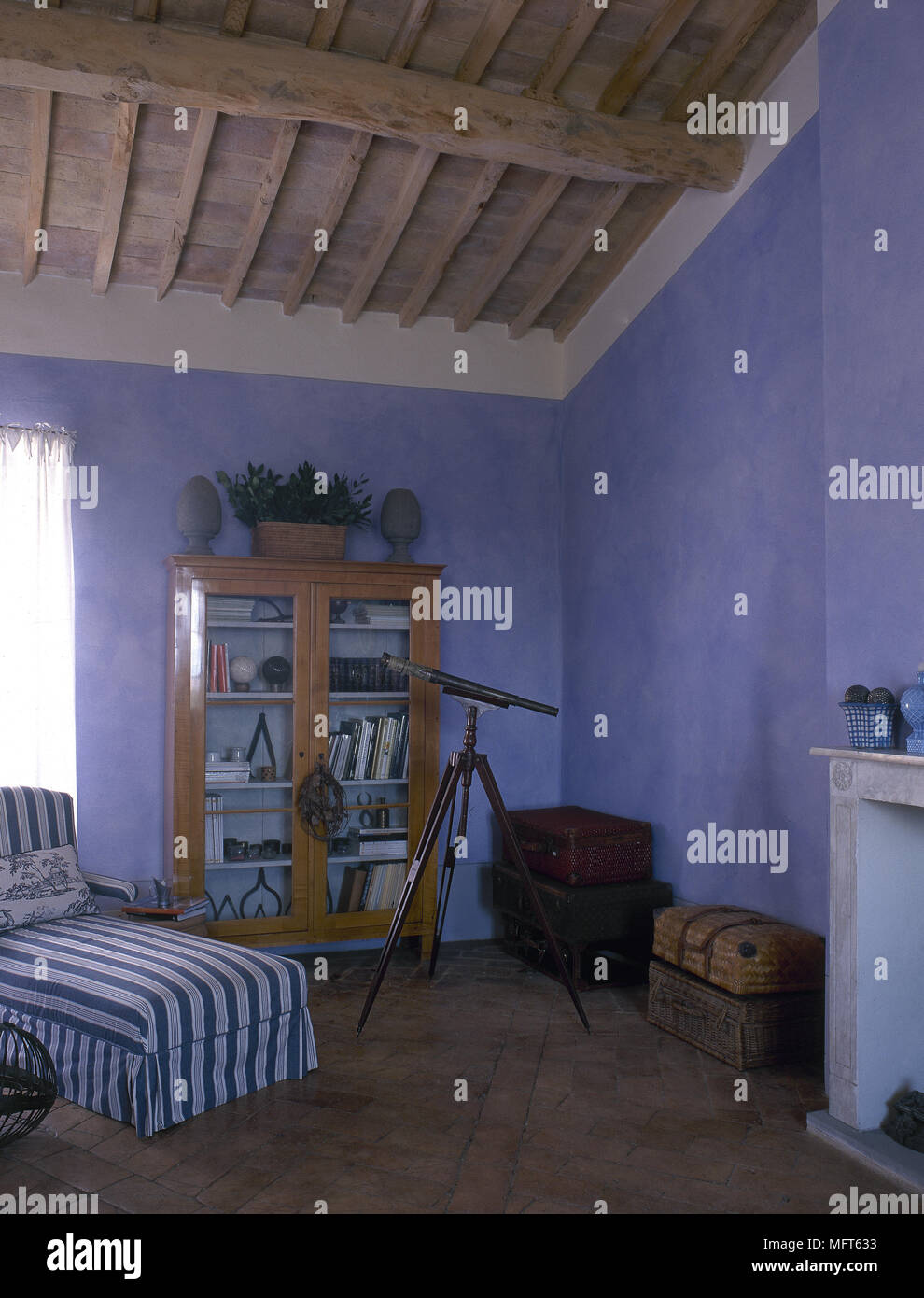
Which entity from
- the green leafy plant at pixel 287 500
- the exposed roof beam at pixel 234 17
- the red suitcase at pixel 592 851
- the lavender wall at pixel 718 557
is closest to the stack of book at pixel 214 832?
the green leafy plant at pixel 287 500

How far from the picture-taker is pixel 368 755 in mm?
4938

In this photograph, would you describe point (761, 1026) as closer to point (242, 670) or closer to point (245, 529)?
point (242, 670)

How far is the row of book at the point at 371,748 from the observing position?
192 inches

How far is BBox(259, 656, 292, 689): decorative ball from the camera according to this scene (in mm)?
4781

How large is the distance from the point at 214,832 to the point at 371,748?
0.83 m

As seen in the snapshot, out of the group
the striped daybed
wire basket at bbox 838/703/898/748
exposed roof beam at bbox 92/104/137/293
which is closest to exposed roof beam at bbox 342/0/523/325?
exposed roof beam at bbox 92/104/137/293

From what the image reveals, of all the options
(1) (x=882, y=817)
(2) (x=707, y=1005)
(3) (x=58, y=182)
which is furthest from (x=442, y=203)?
(2) (x=707, y=1005)

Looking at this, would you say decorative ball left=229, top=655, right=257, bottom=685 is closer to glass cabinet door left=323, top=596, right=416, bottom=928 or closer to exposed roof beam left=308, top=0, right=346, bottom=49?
glass cabinet door left=323, top=596, right=416, bottom=928

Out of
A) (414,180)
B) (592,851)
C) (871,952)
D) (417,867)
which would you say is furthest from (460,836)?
(414,180)

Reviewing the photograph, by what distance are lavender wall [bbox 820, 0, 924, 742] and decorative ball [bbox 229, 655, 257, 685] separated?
2.64m
